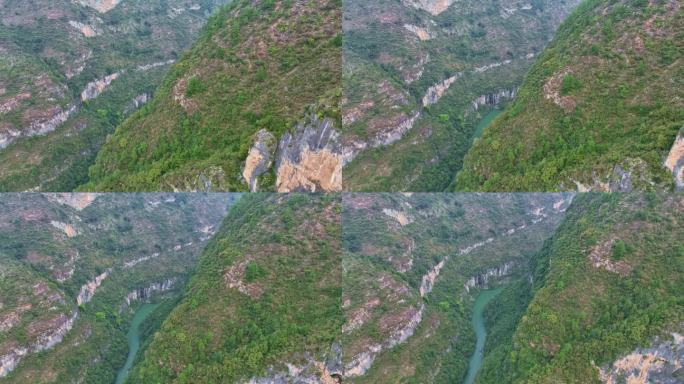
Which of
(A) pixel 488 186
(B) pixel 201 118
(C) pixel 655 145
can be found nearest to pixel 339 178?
(A) pixel 488 186

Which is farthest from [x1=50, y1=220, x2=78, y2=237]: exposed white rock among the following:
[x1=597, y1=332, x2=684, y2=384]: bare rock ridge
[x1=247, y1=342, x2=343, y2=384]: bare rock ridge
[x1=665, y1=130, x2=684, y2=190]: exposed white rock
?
[x1=597, y1=332, x2=684, y2=384]: bare rock ridge

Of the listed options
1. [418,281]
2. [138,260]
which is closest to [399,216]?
[418,281]

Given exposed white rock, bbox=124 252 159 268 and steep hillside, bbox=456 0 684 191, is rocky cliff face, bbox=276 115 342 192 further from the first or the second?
exposed white rock, bbox=124 252 159 268

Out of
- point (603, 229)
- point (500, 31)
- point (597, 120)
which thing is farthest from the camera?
point (603, 229)

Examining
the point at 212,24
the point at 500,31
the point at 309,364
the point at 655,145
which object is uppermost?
the point at 212,24

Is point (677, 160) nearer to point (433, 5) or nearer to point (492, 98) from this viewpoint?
point (492, 98)

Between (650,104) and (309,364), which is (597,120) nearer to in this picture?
(650,104)
